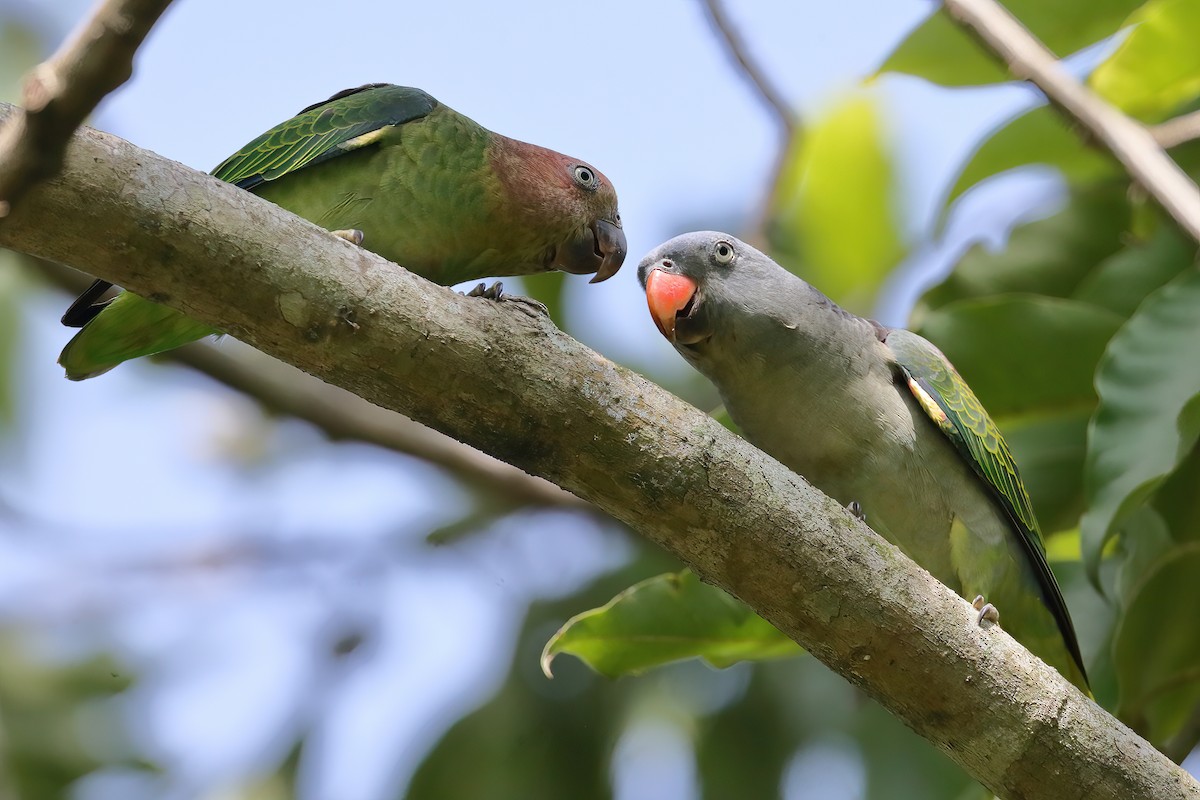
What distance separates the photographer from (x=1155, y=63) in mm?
4281

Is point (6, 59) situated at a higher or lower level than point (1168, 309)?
lower

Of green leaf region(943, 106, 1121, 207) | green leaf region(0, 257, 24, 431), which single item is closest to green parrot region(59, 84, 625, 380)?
green leaf region(943, 106, 1121, 207)

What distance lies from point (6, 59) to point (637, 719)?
425 centimetres

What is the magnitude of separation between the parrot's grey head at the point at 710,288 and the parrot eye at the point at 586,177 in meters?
0.49

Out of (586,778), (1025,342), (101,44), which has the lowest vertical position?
(586,778)

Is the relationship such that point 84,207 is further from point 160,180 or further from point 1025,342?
point 1025,342

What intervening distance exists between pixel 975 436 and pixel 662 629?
3.72 feet

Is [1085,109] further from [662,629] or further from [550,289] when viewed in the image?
[550,289]

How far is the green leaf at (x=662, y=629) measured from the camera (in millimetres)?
3578

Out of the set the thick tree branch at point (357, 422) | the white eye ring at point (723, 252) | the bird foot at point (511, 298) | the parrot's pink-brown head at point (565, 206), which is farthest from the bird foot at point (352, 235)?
the thick tree branch at point (357, 422)

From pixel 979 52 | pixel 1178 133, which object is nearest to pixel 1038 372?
pixel 1178 133

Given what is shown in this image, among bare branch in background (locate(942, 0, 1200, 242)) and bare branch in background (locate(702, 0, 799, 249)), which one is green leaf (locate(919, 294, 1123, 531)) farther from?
bare branch in background (locate(702, 0, 799, 249))

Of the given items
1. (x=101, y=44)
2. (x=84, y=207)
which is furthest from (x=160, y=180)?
(x=101, y=44)

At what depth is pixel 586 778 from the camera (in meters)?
4.88
